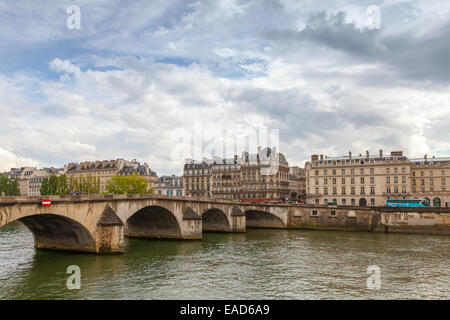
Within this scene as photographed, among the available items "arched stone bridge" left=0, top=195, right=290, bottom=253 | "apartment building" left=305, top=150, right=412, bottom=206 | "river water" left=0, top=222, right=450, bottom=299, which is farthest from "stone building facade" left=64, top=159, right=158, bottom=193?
"river water" left=0, top=222, right=450, bottom=299

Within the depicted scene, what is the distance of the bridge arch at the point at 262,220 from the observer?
72.8 metres

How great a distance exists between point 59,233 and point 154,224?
1477 centimetres

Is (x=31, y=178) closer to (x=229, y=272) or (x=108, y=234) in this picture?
(x=108, y=234)

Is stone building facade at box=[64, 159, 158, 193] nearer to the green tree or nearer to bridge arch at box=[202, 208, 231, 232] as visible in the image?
the green tree

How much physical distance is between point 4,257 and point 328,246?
1296 inches

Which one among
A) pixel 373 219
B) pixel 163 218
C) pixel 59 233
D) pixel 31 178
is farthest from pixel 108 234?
pixel 31 178

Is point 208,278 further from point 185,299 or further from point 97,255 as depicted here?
point 97,255

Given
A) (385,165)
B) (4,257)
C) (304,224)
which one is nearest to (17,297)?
(4,257)

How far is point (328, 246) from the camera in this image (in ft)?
151

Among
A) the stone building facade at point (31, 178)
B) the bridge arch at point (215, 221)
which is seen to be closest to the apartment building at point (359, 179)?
the bridge arch at point (215, 221)

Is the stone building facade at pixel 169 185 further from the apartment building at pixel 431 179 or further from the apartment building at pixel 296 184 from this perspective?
the apartment building at pixel 431 179

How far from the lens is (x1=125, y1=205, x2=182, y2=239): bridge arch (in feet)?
158

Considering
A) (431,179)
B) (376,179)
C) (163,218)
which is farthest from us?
(376,179)

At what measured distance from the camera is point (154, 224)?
1999 inches
